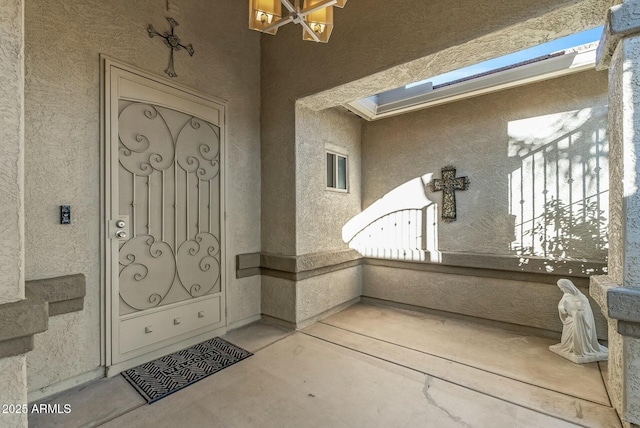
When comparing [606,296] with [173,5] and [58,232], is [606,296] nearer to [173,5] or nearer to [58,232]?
[58,232]

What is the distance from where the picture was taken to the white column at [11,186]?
1.22 m

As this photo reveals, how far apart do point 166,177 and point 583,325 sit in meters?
4.00

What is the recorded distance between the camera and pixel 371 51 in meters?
2.55

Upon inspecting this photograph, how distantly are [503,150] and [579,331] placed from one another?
1.97m

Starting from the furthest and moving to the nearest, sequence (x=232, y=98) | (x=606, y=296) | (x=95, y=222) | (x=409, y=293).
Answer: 1. (x=409, y=293)
2. (x=232, y=98)
3. (x=95, y=222)
4. (x=606, y=296)

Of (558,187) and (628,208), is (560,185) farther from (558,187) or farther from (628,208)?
(628,208)

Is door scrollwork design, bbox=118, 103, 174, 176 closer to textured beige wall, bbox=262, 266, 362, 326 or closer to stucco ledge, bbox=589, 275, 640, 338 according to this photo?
textured beige wall, bbox=262, 266, 362, 326

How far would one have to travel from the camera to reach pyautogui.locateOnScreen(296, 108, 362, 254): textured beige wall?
3227 mm

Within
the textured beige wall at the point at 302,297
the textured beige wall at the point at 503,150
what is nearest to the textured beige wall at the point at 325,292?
the textured beige wall at the point at 302,297

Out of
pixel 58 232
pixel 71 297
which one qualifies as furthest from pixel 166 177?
pixel 71 297

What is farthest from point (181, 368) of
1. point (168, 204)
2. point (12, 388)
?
point (168, 204)

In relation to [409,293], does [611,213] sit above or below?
above

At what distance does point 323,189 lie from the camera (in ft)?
11.7

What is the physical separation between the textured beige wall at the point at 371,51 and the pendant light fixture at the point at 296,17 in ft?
2.92
